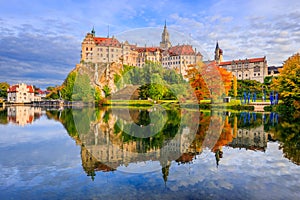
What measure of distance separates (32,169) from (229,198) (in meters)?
6.31

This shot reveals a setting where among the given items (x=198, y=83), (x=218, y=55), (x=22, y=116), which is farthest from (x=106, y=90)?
(x=218, y=55)

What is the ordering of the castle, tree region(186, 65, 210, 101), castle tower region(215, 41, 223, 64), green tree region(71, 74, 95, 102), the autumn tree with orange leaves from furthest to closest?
castle tower region(215, 41, 223, 64) < the castle < green tree region(71, 74, 95, 102) < tree region(186, 65, 210, 101) < the autumn tree with orange leaves

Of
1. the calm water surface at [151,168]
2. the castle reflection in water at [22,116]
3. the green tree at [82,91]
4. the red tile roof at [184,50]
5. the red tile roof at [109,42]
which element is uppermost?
the red tile roof at [109,42]

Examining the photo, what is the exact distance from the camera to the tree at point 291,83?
30281 millimetres

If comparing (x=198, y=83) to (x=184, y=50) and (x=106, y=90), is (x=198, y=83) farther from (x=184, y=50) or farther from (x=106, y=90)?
(x=106, y=90)

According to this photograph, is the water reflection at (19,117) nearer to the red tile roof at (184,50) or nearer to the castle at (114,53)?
the red tile roof at (184,50)

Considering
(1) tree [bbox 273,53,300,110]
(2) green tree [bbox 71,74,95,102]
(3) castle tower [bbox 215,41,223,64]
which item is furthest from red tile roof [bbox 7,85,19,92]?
(1) tree [bbox 273,53,300,110]

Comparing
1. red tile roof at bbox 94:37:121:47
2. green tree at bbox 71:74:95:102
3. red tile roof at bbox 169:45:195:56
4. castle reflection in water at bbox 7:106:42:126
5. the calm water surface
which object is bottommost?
castle reflection in water at bbox 7:106:42:126

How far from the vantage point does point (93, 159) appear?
953cm

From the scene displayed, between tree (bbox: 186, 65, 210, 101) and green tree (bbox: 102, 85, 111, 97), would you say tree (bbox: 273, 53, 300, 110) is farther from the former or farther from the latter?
green tree (bbox: 102, 85, 111, 97)

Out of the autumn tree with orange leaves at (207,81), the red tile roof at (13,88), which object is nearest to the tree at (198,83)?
the autumn tree with orange leaves at (207,81)

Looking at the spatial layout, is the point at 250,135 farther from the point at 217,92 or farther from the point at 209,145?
the point at 217,92

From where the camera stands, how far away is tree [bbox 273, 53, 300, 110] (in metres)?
30.3

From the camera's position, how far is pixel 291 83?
30.4 meters
